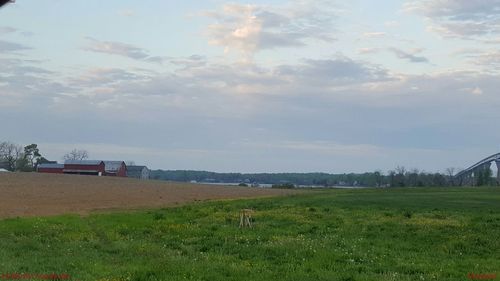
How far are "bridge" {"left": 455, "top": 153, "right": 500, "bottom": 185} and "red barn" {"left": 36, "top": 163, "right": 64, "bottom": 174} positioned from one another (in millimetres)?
94738

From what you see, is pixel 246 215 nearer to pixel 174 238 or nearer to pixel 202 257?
pixel 174 238

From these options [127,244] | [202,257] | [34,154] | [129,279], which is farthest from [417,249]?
[34,154]

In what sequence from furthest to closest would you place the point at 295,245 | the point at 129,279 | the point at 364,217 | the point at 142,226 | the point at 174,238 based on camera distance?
1. the point at 364,217
2. the point at 142,226
3. the point at 174,238
4. the point at 295,245
5. the point at 129,279

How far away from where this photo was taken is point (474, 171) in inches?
6540

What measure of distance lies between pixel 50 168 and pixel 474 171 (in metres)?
104

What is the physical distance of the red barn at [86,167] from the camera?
15050 centimetres

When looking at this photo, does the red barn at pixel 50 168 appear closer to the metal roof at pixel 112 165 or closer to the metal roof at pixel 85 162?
the metal roof at pixel 85 162

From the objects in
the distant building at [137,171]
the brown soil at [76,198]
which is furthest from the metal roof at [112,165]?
the brown soil at [76,198]

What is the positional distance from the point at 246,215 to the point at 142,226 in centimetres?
432

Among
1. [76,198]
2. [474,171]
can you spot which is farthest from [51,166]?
[474,171]

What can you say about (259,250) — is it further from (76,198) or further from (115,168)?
(115,168)

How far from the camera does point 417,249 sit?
1831 cm

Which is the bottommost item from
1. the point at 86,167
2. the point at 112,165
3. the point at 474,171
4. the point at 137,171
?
the point at 86,167

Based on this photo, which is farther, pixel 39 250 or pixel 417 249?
pixel 417 249
